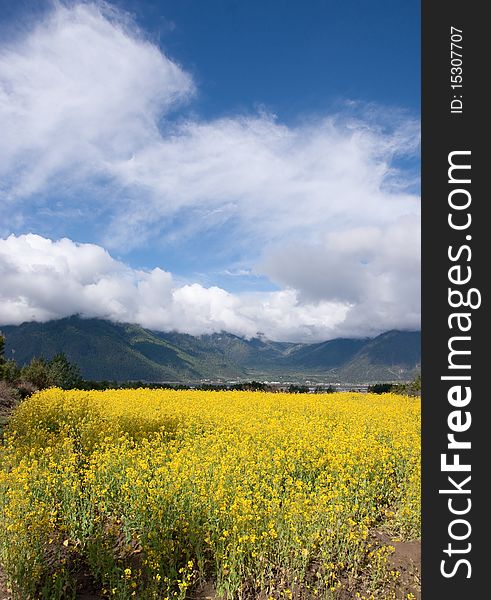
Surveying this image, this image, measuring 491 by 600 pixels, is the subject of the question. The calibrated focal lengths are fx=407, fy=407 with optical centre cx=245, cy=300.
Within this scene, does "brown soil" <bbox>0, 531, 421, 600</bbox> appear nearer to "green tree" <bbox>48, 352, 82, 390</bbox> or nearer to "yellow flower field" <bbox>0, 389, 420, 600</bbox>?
"yellow flower field" <bbox>0, 389, 420, 600</bbox>

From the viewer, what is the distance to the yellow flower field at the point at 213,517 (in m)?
5.04

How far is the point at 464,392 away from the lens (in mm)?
3578

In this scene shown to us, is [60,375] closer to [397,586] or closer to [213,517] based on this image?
[213,517]

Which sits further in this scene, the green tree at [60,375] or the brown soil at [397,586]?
the green tree at [60,375]

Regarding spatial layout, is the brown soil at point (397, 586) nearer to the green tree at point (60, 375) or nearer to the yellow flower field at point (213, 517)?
the yellow flower field at point (213, 517)

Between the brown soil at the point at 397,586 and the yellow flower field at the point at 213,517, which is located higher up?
the yellow flower field at the point at 213,517

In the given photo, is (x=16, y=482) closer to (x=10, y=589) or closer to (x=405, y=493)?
(x=10, y=589)

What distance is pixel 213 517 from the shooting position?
19.4 ft

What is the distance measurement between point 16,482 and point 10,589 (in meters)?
2.04

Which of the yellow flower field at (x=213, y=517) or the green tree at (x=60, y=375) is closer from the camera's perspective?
the yellow flower field at (x=213, y=517)

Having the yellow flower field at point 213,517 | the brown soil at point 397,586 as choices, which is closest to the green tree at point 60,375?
the yellow flower field at point 213,517

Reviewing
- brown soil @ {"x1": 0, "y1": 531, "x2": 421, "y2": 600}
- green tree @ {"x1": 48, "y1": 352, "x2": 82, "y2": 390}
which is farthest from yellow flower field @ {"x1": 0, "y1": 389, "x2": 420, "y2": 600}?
green tree @ {"x1": 48, "y1": 352, "x2": 82, "y2": 390}

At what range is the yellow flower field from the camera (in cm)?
504

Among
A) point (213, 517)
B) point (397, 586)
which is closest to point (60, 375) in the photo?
point (213, 517)
